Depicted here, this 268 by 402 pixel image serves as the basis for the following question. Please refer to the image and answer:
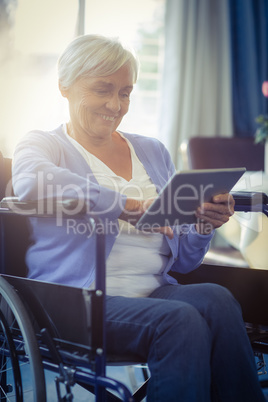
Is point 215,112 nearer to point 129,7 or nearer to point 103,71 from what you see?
point 129,7

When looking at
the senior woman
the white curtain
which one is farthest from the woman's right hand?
the white curtain

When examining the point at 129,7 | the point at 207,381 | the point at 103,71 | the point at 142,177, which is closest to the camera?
the point at 207,381

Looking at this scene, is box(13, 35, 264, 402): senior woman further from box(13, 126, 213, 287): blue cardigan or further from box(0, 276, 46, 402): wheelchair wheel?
box(0, 276, 46, 402): wheelchair wheel

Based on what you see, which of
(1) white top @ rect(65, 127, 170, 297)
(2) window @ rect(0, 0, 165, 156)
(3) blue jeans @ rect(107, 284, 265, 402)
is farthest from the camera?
(2) window @ rect(0, 0, 165, 156)

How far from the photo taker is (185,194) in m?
0.85

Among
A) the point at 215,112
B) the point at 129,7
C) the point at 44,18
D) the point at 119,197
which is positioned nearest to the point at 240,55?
the point at 215,112

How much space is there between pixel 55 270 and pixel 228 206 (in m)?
0.43

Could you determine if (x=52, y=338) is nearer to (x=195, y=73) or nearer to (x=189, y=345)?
(x=189, y=345)

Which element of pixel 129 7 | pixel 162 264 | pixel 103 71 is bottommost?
pixel 162 264

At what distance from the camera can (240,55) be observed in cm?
337

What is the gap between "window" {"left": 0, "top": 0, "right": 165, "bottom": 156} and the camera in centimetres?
226

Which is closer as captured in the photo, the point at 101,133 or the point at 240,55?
the point at 101,133

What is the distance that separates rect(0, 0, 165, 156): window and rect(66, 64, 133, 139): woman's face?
2.79 ft

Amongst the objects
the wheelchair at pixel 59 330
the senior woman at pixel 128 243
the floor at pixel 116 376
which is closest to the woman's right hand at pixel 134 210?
the senior woman at pixel 128 243
